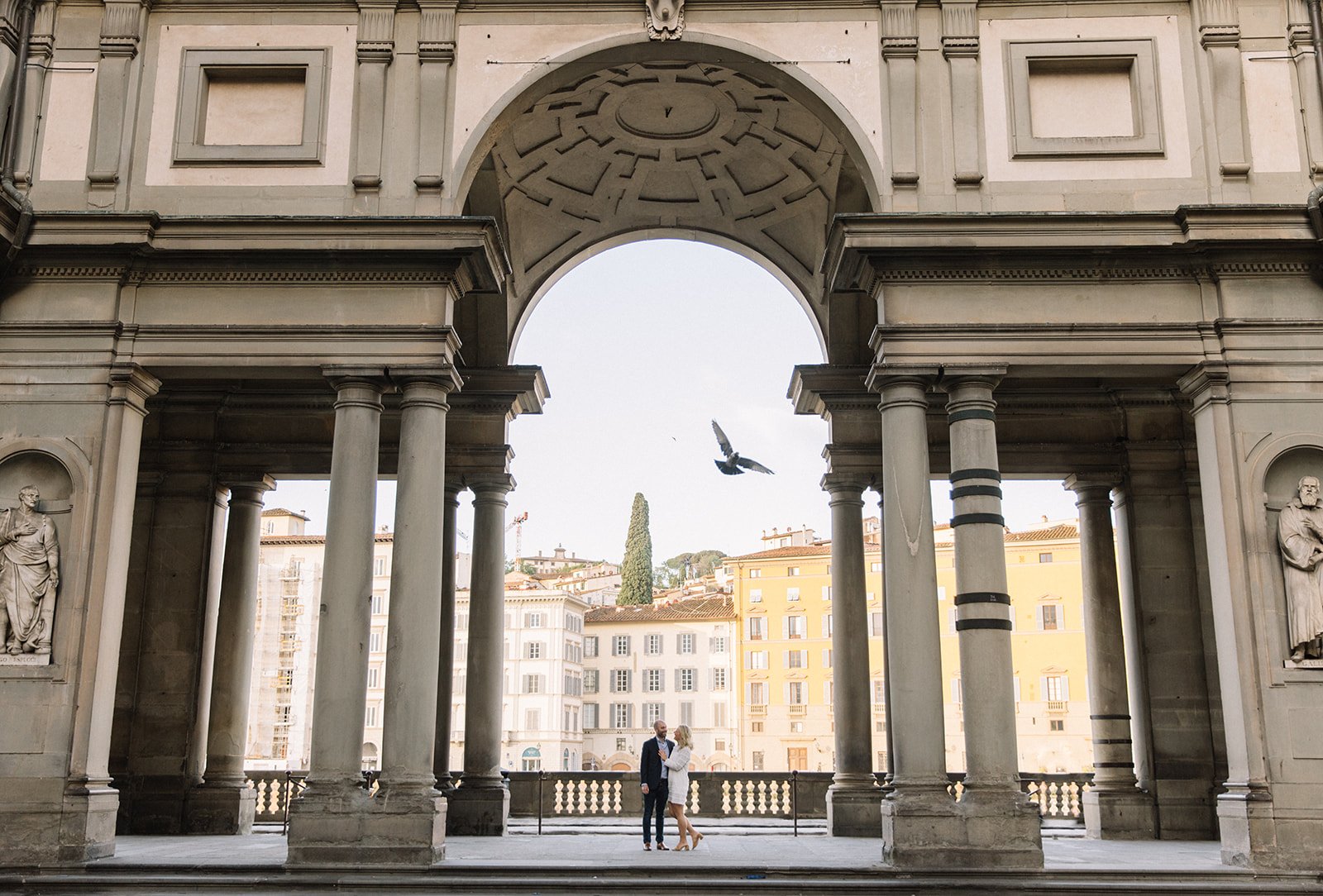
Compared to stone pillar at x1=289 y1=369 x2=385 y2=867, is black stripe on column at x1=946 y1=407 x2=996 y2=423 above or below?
above

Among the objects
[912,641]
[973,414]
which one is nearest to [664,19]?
[973,414]

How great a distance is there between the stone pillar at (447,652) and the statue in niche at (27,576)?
6770 millimetres

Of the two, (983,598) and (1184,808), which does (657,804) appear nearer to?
(983,598)

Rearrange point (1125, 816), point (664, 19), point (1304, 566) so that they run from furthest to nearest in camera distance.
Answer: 1. point (1125, 816)
2. point (664, 19)
3. point (1304, 566)

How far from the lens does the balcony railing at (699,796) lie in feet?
82.3

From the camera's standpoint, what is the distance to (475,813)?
21.3 m

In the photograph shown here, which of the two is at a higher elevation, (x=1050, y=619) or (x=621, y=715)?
(x=1050, y=619)

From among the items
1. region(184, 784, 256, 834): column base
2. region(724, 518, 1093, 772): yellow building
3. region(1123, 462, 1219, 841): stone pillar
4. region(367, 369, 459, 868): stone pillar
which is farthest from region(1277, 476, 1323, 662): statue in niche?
region(724, 518, 1093, 772): yellow building

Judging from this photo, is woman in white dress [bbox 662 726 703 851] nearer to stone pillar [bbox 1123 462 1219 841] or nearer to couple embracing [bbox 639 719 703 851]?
couple embracing [bbox 639 719 703 851]

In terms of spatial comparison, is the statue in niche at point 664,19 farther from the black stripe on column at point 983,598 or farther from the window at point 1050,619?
the window at point 1050,619

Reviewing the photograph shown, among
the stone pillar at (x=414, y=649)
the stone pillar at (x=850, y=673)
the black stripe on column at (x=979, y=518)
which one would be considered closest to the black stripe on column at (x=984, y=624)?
the black stripe on column at (x=979, y=518)

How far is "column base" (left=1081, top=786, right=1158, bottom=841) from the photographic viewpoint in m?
20.8

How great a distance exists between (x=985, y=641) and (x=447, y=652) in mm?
10156

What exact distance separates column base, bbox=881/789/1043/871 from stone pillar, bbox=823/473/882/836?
510 cm
